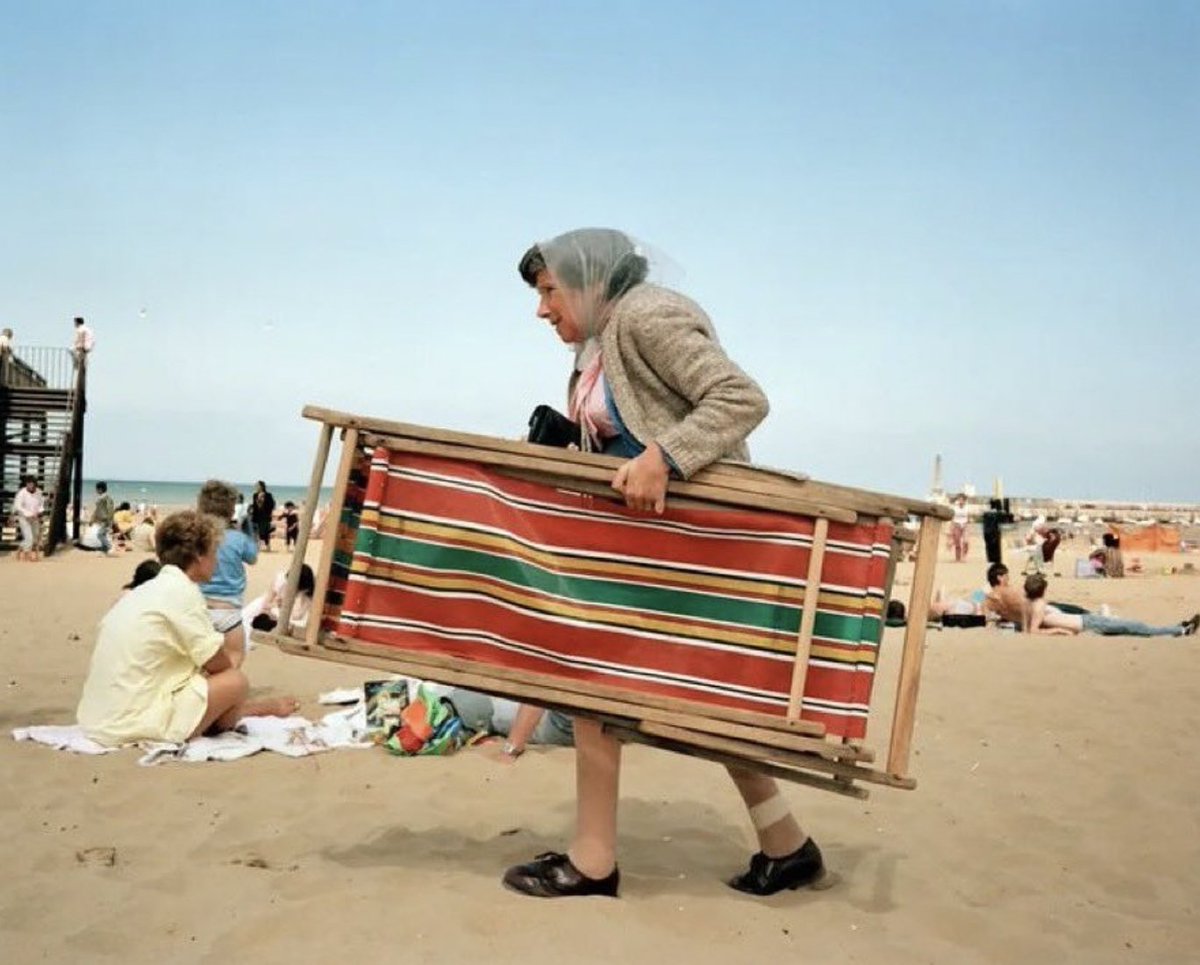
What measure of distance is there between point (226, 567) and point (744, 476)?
16.6 ft

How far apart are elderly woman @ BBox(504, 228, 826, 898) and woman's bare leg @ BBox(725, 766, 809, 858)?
1cm

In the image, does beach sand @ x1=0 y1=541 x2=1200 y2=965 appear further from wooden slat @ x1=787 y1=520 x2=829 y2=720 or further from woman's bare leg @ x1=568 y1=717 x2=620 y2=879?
wooden slat @ x1=787 y1=520 x2=829 y2=720

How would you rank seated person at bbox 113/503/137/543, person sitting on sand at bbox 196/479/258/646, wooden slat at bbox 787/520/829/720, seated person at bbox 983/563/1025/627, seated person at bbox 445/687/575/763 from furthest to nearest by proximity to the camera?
seated person at bbox 113/503/137/543 < seated person at bbox 983/563/1025/627 < person sitting on sand at bbox 196/479/258/646 < seated person at bbox 445/687/575/763 < wooden slat at bbox 787/520/829/720

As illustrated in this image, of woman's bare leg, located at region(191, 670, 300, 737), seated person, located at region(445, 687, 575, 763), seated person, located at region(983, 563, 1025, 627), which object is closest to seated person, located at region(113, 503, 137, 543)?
seated person, located at region(983, 563, 1025, 627)

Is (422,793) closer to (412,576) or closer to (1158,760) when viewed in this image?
(412,576)

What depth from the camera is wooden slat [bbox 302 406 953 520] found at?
327 cm

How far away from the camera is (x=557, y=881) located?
3.59 m

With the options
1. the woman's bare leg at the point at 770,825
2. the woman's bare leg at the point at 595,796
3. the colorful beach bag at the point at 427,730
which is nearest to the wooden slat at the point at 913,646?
the woman's bare leg at the point at 770,825

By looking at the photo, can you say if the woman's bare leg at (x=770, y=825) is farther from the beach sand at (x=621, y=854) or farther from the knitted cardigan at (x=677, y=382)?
the knitted cardigan at (x=677, y=382)

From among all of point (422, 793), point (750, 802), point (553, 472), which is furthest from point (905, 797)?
point (553, 472)

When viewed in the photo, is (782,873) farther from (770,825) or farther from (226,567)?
(226,567)

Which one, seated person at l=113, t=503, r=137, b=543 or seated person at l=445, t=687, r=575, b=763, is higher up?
seated person at l=445, t=687, r=575, b=763

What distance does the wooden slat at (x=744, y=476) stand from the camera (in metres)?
3.27

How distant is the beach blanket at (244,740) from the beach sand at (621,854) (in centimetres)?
13
